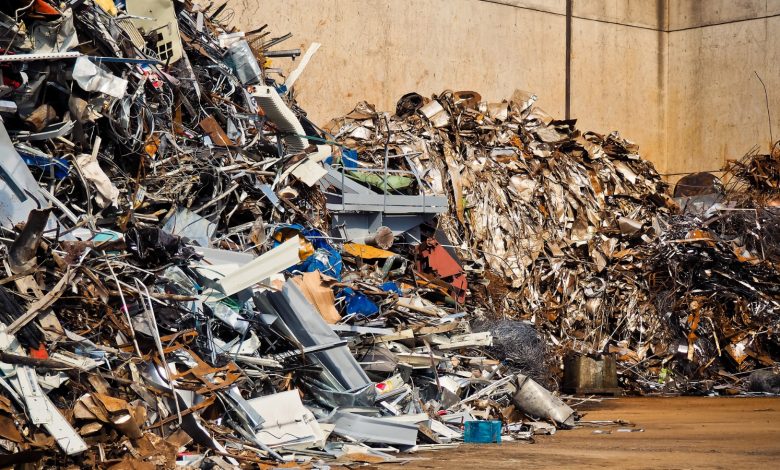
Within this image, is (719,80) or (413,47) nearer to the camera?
(413,47)

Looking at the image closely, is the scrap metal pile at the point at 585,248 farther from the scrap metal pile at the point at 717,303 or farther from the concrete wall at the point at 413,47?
the concrete wall at the point at 413,47

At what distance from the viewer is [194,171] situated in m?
8.23

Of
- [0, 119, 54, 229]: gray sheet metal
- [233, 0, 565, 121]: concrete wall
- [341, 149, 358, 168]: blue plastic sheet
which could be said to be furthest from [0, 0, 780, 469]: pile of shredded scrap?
[233, 0, 565, 121]: concrete wall

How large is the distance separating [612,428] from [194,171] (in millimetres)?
4080

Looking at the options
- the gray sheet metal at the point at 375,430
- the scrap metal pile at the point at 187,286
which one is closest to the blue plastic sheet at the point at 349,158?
the scrap metal pile at the point at 187,286

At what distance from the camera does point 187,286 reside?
23.2 ft

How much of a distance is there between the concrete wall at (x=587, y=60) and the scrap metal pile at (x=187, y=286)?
10.9 ft

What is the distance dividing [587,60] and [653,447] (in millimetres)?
10111

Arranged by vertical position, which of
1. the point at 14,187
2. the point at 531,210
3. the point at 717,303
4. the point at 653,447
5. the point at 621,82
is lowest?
the point at 653,447

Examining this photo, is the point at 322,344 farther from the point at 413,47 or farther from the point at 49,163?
the point at 413,47

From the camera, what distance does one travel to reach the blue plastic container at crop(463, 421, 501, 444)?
7.77 metres

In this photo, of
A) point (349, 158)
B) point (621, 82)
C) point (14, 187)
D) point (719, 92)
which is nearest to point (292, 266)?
point (14, 187)

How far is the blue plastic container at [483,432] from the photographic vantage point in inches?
306

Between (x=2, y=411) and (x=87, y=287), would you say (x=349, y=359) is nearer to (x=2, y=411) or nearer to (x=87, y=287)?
(x=87, y=287)
